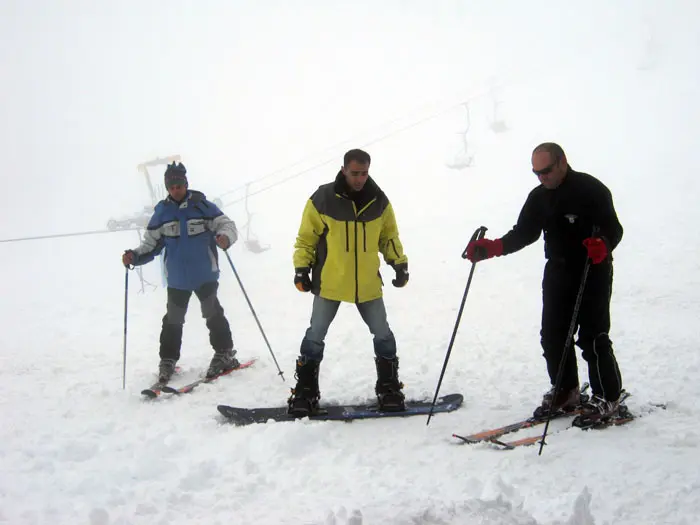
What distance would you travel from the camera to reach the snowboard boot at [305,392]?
427 cm

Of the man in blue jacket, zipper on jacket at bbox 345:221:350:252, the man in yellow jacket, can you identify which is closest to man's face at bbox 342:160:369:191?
the man in yellow jacket

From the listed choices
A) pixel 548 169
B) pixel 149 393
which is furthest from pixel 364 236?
pixel 149 393

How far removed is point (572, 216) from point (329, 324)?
1.98 metres

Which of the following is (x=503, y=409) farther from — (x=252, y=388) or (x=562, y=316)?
(x=252, y=388)

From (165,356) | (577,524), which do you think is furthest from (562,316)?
(165,356)

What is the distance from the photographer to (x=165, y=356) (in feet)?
18.6

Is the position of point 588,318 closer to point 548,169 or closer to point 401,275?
point 548,169

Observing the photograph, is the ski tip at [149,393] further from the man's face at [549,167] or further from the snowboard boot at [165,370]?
the man's face at [549,167]

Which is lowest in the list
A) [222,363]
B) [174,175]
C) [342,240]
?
[222,363]

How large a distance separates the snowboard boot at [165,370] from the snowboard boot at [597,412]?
13.0ft

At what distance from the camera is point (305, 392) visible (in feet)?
14.1

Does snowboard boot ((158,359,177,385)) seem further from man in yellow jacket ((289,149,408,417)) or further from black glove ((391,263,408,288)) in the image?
black glove ((391,263,408,288))

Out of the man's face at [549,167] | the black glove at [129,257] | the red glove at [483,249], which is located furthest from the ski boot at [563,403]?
the black glove at [129,257]

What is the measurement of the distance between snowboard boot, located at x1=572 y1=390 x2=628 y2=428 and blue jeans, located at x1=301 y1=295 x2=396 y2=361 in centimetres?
145
